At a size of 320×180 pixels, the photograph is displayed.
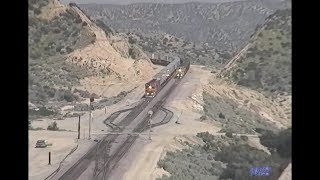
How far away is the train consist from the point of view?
118ft

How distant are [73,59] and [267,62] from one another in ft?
75.2

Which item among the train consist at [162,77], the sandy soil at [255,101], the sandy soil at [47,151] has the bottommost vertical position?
the sandy soil at [47,151]

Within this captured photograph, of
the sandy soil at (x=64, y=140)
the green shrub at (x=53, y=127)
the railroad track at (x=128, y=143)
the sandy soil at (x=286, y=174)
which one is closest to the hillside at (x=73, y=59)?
the sandy soil at (x=64, y=140)

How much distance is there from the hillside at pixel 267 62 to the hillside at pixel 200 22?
71.7 inches

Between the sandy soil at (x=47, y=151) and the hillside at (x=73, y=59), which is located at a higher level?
the hillside at (x=73, y=59)

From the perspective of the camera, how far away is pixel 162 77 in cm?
3847

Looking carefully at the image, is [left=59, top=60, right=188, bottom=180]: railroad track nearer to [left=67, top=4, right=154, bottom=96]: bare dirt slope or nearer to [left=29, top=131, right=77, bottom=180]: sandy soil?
[left=29, top=131, right=77, bottom=180]: sandy soil

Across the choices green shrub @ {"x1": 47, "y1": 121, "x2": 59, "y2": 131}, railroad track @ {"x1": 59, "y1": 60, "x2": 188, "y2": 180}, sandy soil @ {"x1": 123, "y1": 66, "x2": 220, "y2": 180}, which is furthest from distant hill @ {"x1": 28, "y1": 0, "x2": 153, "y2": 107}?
railroad track @ {"x1": 59, "y1": 60, "x2": 188, "y2": 180}

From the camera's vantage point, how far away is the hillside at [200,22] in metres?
45.7

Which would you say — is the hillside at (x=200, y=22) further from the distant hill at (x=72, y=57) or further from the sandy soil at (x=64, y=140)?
the sandy soil at (x=64, y=140)

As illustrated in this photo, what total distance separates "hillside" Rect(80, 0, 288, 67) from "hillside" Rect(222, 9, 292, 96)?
1.82 meters

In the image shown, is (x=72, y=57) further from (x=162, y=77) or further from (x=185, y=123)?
(x=185, y=123)

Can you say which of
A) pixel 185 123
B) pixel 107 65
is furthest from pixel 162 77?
pixel 107 65
